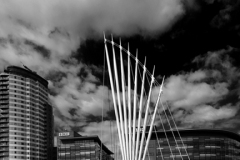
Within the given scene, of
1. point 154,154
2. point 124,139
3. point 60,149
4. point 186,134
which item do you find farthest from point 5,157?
point 124,139

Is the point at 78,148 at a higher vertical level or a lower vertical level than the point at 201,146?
higher

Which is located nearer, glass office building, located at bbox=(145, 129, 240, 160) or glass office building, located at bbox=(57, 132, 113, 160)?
glass office building, located at bbox=(145, 129, 240, 160)

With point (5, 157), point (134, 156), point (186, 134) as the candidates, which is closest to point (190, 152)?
point (186, 134)

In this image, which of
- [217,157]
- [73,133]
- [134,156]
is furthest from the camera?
[73,133]

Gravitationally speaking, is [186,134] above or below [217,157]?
above

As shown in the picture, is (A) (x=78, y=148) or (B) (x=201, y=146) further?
(A) (x=78, y=148)

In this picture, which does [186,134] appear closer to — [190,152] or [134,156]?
[190,152]

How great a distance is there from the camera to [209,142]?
177m

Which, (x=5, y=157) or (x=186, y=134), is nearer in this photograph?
(x=186, y=134)

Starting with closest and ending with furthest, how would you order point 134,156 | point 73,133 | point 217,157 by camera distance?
point 134,156, point 217,157, point 73,133

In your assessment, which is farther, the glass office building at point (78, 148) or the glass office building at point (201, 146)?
the glass office building at point (78, 148)

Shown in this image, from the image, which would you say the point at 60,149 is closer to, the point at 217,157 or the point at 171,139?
the point at 171,139

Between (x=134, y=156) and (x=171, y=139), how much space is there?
147 meters

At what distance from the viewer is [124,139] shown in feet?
119
